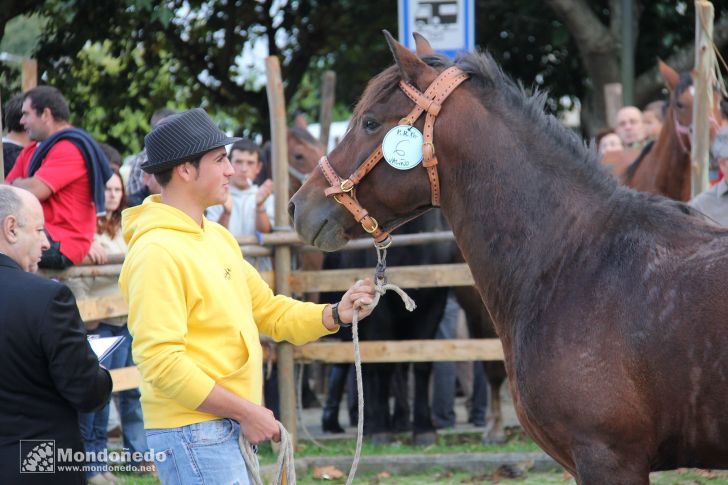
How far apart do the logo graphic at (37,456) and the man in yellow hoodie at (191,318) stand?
0.37 meters

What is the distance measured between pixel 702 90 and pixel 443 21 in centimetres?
185

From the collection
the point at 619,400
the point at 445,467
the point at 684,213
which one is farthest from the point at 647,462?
the point at 445,467

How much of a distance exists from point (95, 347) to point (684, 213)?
2264 mm

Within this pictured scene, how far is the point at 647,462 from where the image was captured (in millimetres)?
3543

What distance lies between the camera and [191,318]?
3.55 m

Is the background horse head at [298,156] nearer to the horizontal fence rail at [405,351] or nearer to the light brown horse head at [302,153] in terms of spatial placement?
the light brown horse head at [302,153]

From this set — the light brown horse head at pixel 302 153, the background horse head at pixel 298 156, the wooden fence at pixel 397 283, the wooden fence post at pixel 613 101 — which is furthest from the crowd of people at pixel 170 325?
the wooden fence post at pixel 613 101

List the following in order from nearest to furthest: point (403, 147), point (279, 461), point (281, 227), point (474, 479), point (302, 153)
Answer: point (279, 461), point (403, 147), point (474, 479), point (281, 227), point (302, 153)

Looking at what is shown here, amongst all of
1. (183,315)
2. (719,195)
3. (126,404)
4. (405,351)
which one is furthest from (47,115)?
(719,195)

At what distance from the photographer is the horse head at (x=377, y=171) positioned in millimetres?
3877

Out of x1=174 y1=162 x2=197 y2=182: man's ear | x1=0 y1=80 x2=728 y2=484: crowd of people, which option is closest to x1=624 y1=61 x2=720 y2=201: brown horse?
x1=0 y1=80 x2=728 y2=484: crowd of people

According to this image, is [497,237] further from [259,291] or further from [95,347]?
[95,347]

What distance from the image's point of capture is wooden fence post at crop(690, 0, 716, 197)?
20.9 feet

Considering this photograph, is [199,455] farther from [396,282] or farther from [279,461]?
[396,282]
